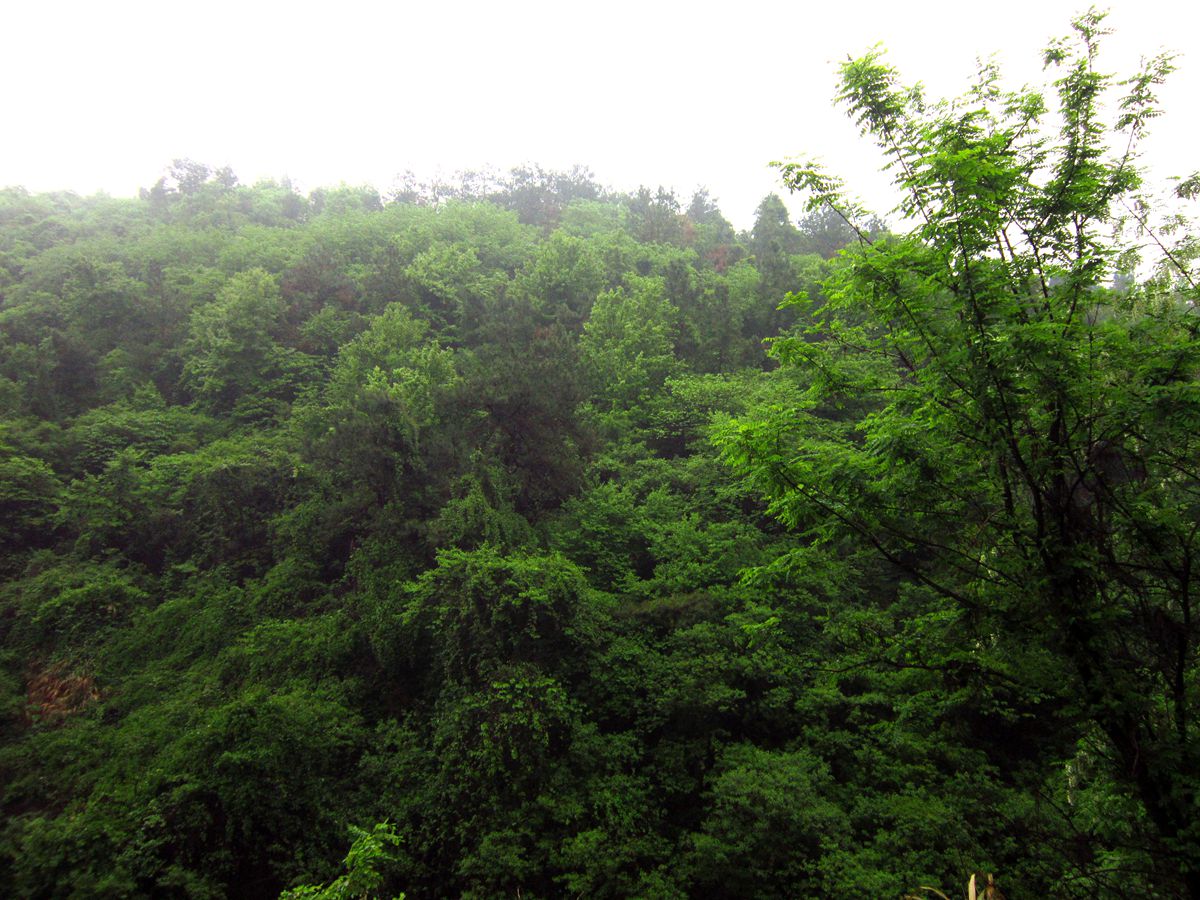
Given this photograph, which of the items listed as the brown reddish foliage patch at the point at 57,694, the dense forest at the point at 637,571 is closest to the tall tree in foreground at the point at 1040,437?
the dense forest at the point at 637,571

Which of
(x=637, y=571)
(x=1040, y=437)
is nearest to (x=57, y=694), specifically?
(x=637, y=571)

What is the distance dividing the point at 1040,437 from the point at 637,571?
10.8 meters

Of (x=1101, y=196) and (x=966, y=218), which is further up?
(x=1101, y=196)

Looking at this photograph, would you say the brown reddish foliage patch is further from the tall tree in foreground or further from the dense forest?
the tall tree in foreground

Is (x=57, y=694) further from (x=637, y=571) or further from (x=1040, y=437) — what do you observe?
(x=1040, y=437)

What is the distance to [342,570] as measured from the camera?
14.6 m

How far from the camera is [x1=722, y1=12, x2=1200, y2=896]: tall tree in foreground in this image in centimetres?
408

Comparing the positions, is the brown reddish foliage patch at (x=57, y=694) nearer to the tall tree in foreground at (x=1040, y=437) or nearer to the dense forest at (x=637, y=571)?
the dense forest at (x=637, y=571)

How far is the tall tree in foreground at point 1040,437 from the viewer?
13.4ft

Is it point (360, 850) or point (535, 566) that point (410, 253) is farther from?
point (360, 850)

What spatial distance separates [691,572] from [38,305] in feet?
82.8

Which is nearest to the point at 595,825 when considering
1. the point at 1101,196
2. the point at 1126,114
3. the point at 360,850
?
the point at 360,850

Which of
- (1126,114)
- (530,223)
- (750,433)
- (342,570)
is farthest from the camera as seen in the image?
(530,223)

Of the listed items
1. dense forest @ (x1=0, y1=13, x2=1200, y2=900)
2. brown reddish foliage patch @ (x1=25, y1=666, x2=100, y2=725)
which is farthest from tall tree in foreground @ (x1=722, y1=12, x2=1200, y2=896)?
brown reddish foliage patch @ (x1=25, y1=666, x2=100, y2=725)
